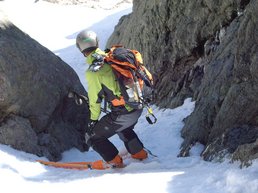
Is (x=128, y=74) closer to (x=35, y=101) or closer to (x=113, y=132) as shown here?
(x=113, y=132)

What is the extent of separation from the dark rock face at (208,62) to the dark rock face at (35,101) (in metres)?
3.00

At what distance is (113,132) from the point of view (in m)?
8.42

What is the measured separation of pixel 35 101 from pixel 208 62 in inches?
236

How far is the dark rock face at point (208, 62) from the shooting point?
7625 mm

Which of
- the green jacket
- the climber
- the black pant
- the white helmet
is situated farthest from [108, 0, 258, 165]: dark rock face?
the white helmet

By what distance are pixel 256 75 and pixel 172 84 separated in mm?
8720

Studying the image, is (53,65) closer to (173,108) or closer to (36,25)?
A: (173,108)

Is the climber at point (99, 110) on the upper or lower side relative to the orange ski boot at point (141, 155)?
upper

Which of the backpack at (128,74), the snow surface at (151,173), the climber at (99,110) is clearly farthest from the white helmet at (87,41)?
the snow surface at (151,173)

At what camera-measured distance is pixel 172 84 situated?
53.2 ft

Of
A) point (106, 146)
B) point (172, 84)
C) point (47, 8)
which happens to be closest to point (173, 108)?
point (172, 84)

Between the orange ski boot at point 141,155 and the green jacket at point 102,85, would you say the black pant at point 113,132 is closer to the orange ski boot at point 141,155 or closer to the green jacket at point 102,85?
the orange ski boot at point 141,155

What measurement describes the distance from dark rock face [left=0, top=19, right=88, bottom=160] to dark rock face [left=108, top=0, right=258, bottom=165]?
3003mm

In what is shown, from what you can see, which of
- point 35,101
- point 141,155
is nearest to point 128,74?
point 141,155
